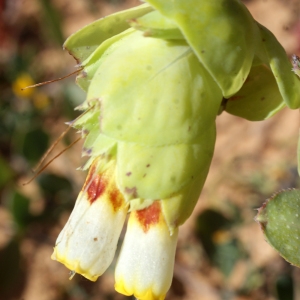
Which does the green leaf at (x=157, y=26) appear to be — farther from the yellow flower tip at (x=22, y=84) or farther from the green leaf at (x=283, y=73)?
the yellow flower tip at (x=22, y=84)

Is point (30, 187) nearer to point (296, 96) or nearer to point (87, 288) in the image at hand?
point (87, 288)

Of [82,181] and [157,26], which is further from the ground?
[157,26]

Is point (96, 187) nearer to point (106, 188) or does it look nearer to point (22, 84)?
point (106, 188)

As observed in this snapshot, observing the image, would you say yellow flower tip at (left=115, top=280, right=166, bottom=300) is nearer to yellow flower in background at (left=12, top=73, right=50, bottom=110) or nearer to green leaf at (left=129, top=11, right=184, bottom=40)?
green leaf at (left=129, top=11, right=184, bottom=40)

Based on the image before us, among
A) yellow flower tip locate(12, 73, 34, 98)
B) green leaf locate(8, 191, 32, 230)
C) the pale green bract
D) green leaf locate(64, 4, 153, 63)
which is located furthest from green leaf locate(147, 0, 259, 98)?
yellow flower tip locate(12, 73, 34, 98)

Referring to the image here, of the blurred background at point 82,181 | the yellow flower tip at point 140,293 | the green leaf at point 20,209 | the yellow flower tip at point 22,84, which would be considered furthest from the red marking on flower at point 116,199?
the yellow flower tip at point 22,84

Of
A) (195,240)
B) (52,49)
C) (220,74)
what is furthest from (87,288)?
(220,74)

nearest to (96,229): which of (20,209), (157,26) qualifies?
(157,26)
